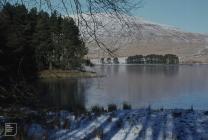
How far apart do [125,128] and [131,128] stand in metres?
0.17

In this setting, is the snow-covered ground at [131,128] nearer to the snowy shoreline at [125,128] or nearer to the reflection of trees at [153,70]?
the snowy shoreline at [125,128]

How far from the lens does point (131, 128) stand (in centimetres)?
1216

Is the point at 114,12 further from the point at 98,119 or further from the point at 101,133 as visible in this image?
the point at 98,119

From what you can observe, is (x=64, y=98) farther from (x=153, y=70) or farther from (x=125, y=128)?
(x=153, y=70)

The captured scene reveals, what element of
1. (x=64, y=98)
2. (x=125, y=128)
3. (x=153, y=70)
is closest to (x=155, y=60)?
(x=153, y=70)

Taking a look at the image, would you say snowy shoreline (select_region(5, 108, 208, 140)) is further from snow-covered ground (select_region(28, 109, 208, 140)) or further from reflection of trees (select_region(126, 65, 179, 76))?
reflection of trees (select_region(126, 65, 179, 76))

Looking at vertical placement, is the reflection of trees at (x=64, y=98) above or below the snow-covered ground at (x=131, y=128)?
below

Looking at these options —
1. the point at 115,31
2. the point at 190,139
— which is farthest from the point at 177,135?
the point at 115,31

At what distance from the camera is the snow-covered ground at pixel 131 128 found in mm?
11086

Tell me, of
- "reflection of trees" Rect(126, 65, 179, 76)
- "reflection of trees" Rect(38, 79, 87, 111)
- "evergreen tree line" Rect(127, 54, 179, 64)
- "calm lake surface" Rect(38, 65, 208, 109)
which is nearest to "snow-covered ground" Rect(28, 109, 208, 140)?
"calm lake surface" Rect(38, 65, 208, 109)

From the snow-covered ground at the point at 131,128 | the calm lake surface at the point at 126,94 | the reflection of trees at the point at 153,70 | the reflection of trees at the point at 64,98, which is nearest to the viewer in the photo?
the snow-covered ground at the point at 131,128

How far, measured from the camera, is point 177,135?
1123 centimetres

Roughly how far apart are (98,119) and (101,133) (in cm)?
292

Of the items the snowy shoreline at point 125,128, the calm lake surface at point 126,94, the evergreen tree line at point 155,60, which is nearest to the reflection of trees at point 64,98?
the calm lake surface at point 126,94
